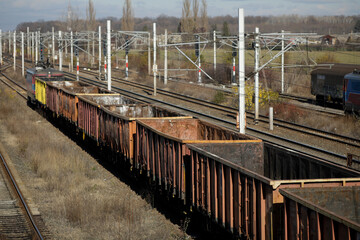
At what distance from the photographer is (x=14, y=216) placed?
11539 mm

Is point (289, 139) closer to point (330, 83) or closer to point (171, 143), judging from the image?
point (171, 143)

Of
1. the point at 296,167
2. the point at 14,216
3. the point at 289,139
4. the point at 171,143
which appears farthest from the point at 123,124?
the point at 289,139

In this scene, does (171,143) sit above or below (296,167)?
above

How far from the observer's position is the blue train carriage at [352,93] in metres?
27.8

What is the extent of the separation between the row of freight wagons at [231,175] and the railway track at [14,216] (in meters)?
3.22

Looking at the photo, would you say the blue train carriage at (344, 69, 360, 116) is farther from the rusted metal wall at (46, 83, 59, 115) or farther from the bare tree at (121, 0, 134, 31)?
the bare tree at (121, 0, 134, 31)

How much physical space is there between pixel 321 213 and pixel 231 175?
2.56 metres

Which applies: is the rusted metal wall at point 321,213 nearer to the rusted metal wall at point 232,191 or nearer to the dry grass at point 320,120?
the rusted metal wall at point 232,191

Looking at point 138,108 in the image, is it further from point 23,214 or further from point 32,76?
point 32,76

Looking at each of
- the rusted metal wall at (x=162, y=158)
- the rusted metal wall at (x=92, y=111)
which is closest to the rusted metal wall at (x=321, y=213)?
the rusted metal wall at (x=162, y=158)

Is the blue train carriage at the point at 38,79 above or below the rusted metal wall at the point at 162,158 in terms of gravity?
above

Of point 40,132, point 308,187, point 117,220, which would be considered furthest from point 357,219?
point 40,132

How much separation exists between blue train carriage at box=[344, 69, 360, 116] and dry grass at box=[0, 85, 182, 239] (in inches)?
641

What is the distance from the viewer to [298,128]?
25109 millimetres
